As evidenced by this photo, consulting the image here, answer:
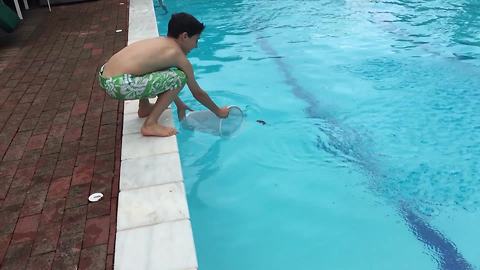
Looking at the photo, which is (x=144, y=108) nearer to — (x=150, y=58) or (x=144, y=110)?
(x=144, y=110)

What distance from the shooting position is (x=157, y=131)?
364 cm

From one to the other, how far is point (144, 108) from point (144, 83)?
553 mm

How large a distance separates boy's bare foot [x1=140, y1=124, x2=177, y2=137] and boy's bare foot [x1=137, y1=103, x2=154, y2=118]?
331 mm

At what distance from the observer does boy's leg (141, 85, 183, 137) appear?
3580mm

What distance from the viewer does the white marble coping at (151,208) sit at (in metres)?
2.39

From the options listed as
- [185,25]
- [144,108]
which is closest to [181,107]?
[144,108]

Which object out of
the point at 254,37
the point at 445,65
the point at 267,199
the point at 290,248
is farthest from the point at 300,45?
the point at 290,248

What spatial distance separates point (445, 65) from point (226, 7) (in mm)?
5038

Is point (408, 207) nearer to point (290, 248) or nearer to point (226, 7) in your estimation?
point (290, 248)

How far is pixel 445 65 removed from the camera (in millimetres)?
6441

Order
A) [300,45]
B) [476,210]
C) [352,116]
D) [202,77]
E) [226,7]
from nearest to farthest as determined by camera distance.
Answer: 1. [476,210]
2. [352,116]
3. [202,77]
4. [300,45]
5. [226,7]

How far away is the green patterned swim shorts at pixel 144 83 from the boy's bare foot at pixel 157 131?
272 mm

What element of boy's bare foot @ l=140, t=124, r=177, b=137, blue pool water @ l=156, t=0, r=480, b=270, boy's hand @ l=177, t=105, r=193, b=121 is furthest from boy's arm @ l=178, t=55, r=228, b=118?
blue pool water @ l=156, t=0, r=480, b=270

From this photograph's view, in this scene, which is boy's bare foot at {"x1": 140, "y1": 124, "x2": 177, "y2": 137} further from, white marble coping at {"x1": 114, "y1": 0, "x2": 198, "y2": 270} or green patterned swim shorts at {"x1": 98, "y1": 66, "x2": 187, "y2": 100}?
green patterned swim shorts at {"x1": 98, "y1": 66, "x2": 187, "y2": 100}
